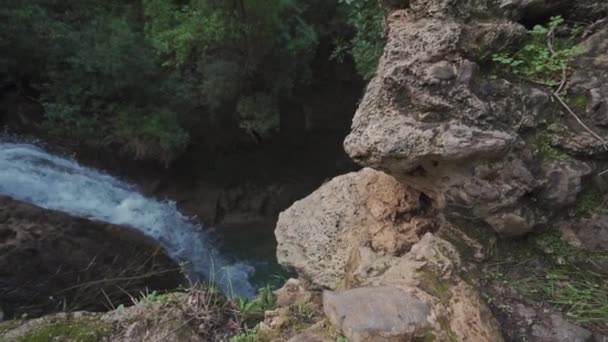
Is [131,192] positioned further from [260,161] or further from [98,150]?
[260,161]

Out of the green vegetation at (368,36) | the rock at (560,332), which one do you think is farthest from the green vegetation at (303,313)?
the green vegetation at (368,36)

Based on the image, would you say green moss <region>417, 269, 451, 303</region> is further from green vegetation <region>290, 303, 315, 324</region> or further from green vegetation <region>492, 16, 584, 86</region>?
green vegetation <region>492, 16, 584, 86</region>

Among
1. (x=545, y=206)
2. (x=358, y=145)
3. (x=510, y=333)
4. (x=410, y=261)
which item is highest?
(x=358, y=145)

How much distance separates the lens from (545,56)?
2.07 m

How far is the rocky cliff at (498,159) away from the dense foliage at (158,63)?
19.1 ft

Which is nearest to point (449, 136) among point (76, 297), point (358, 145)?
point (358, 145)

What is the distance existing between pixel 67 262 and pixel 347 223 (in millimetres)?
4701

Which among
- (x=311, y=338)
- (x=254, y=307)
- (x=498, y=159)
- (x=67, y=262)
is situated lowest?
(x=67, y=262)

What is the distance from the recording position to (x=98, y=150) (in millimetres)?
8602

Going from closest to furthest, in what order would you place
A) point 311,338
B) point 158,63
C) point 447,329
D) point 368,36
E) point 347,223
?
point 447,329 < point 311,338 < point 347,223 < point 368,36 < point 158,63

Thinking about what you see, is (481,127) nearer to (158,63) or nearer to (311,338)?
(311,338)

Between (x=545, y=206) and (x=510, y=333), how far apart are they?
59 cm

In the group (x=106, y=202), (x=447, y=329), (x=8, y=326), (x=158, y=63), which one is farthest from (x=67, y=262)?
(x=447, y=329)

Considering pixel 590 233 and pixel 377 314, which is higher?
pixel 590 233
